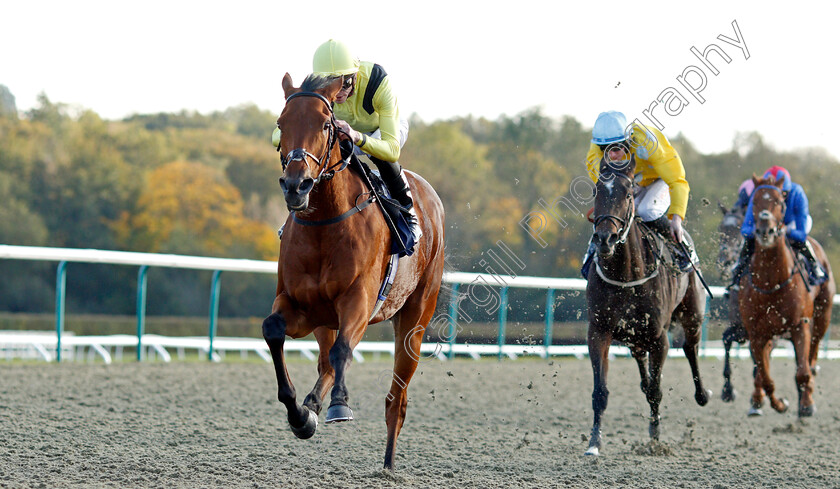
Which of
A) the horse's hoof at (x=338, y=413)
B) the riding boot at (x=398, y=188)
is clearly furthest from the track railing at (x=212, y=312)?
the horse's hoof at (x=338, y=413)

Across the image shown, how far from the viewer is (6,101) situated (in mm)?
34125

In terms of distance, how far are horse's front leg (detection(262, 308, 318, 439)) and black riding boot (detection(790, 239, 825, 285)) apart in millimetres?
5572

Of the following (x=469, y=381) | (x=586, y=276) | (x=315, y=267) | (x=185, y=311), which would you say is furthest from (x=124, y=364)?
(x=185, y=311)

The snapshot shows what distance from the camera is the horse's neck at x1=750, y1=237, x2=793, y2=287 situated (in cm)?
780

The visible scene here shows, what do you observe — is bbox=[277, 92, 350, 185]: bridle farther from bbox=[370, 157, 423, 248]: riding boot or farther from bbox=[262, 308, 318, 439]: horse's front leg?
bbox=[262, 308, 318, 439]: horse's front leg

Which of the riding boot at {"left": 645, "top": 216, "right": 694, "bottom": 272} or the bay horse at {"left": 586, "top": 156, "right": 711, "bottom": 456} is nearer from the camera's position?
the bay horse at {"left": 586, "top": 156, "right": 711, "bottom": 456}

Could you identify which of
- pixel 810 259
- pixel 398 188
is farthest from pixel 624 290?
pixel 810 259

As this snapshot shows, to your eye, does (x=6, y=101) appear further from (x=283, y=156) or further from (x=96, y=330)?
(x=283, y=156)

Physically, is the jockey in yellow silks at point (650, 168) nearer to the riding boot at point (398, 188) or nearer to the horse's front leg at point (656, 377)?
the horse's front leg at point (656, 377)

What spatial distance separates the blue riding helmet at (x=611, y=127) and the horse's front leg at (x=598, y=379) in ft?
4.11

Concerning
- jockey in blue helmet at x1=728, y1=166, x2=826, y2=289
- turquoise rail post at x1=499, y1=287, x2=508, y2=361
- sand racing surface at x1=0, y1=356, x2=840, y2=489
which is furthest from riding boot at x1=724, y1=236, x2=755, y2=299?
turquoise rail post at x1=499, y1=287, x2=508, y2=361

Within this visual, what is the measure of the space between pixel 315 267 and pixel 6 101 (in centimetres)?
3402

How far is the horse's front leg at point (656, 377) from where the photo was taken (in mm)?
6090

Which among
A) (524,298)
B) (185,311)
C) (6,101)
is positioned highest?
(6,101)
